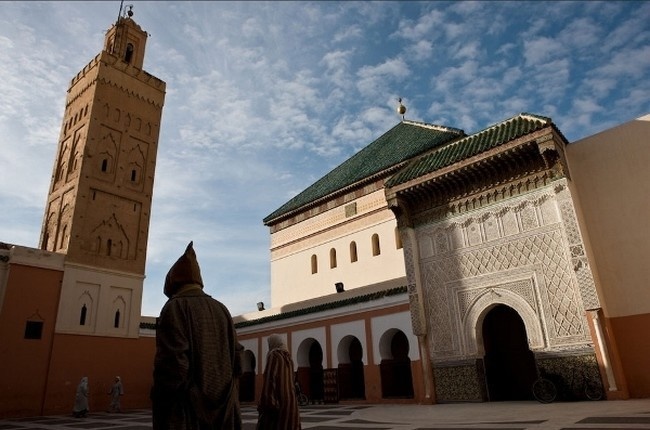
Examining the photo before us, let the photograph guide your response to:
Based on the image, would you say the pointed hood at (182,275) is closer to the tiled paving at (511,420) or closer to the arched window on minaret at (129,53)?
the tiled paving at (511,420)

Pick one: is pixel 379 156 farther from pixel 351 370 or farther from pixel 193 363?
pixel 193 363

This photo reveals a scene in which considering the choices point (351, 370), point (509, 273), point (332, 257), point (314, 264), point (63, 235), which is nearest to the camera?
point (509, 273)

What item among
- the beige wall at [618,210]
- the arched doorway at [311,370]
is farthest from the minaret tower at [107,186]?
the beige wall at [618,210]

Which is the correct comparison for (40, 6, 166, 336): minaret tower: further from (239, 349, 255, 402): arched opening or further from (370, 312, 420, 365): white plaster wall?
(370, 312, 420, 365): white plaster wall

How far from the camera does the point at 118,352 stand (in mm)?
15250

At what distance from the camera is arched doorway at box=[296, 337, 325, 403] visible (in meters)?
14.3

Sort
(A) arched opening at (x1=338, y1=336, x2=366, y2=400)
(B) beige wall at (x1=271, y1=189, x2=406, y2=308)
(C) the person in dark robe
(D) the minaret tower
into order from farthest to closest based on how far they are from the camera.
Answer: (B) beige wall at (x1=271, y1=189, x2=406, y2=308) < (D) the minaret tower < (A) arched opening at (x1=338, y1=336, x2=366, y2=400) < (C) the person in dark robe

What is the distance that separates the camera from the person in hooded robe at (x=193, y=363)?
7.70 feet

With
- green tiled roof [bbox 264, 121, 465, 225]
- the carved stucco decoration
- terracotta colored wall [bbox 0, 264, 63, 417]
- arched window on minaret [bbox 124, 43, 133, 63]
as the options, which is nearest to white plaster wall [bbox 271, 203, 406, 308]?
green tiled roof [bbox 264, 121, 465, 225]

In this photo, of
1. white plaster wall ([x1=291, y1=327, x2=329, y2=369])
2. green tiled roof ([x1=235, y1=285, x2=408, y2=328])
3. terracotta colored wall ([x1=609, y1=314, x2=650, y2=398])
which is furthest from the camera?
white plaster wall ([x1=291, y1=327, x2=329, y2=369])

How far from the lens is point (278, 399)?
4.24 m

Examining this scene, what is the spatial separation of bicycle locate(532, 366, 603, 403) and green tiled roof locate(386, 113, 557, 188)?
5.09 m

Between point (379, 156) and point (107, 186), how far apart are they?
1041 cm

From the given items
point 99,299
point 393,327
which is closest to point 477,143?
point 393,327
